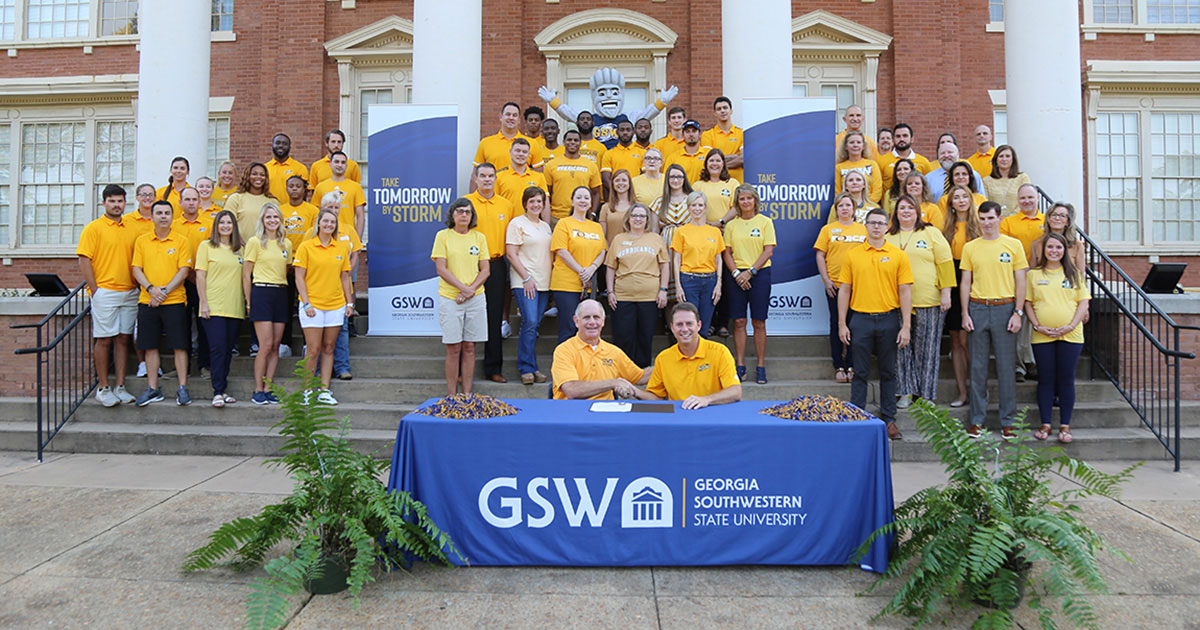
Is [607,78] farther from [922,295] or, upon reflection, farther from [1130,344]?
[1130,344]

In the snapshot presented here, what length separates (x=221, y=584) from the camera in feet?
12.6

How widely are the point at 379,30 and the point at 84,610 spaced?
12.1 m

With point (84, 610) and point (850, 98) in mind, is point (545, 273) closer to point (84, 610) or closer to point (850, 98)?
point (84, 610)

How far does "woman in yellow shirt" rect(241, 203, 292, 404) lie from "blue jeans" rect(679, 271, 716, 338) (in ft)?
12.9

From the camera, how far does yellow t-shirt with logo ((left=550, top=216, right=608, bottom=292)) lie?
277 inches

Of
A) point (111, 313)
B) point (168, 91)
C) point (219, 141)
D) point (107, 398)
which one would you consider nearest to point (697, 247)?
point (111, 313)

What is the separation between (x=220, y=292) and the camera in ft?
23.4

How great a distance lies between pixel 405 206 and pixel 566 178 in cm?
182

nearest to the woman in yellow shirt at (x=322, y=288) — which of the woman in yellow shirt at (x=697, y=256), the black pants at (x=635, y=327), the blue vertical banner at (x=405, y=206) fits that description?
the blue vertical banner at (x=405, y=206)

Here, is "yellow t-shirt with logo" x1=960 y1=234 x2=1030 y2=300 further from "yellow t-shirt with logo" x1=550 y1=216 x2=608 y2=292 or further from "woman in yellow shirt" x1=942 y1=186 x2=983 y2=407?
"yellow t-shirt with logo" x1=550 y1=216 x2=608 y2=292

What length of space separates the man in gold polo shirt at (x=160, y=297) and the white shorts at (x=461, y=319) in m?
2.67

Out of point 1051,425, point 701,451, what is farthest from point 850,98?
point 701,451

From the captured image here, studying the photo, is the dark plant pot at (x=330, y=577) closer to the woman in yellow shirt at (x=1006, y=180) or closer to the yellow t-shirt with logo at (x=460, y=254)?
the yellow t-shirt with logo at (x=460, y=254)

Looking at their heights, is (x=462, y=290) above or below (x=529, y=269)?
below
